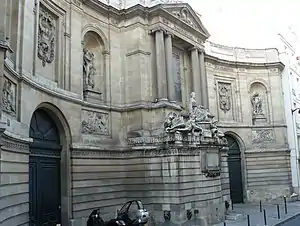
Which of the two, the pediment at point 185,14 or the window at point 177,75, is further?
the window at point 177,75

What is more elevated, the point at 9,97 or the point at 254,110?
the point at 254,110

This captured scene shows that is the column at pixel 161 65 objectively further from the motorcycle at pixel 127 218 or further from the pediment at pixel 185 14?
the motorcycle at pixel 127 218

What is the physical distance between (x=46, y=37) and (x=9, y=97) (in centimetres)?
518

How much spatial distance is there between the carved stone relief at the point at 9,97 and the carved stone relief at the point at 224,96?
2135 centimetres

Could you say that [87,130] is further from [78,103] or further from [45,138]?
[45,138]

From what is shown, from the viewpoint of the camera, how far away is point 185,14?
23484 mm

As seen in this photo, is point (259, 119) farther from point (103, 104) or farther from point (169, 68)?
point (103, 104)

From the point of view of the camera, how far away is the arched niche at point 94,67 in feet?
63.4

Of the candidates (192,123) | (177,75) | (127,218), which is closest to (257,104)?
(177,75)

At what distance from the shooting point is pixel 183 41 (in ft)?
76.9

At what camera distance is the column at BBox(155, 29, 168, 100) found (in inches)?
806

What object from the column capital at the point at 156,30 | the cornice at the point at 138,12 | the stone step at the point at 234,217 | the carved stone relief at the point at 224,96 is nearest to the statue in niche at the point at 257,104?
the carved stone relief at the point at 224,96

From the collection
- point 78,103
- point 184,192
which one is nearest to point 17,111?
point 78,103

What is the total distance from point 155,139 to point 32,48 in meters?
7.88
